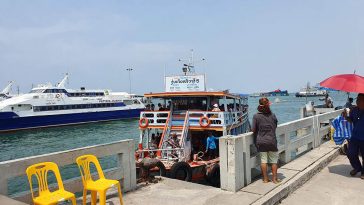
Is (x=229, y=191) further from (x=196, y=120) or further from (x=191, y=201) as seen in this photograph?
(x=196, y=120)

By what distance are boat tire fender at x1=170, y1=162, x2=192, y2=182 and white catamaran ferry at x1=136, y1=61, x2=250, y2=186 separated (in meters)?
0.14

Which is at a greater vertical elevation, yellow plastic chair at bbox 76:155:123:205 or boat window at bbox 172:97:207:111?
boat window at bbox 172:97:207:111

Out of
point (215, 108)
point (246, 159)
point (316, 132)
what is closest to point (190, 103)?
point (215, 108)

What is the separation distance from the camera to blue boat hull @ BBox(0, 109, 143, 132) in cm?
→ 4234

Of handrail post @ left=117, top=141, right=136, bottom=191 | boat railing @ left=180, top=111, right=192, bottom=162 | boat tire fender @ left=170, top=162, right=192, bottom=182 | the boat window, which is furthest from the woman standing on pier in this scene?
the boat window

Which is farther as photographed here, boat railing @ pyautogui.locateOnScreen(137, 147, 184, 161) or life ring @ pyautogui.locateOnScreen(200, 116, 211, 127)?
life ring @ pyautogui.locateOnScreen(200, 116, 211, 127)

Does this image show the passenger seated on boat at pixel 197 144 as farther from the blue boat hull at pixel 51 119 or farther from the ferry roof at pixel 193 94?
the blue boat hull at pixel 51 119

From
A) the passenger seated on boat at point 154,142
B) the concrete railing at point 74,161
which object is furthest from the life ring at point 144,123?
the concrete railing at point 74,161

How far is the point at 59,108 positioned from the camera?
4800cm

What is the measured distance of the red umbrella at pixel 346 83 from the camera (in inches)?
247

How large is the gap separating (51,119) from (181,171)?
40702 millimetres

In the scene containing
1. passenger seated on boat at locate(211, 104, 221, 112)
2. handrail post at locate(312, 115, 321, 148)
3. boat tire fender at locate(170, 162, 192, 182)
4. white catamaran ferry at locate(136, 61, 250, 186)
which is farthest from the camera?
passenger seated on boat at locate(211, 104, 221, 112)

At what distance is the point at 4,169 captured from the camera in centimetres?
452

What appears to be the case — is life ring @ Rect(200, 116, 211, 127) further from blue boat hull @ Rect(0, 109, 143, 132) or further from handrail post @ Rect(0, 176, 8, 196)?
blue boat hull @ Rect(0, 109, 143, 132)
